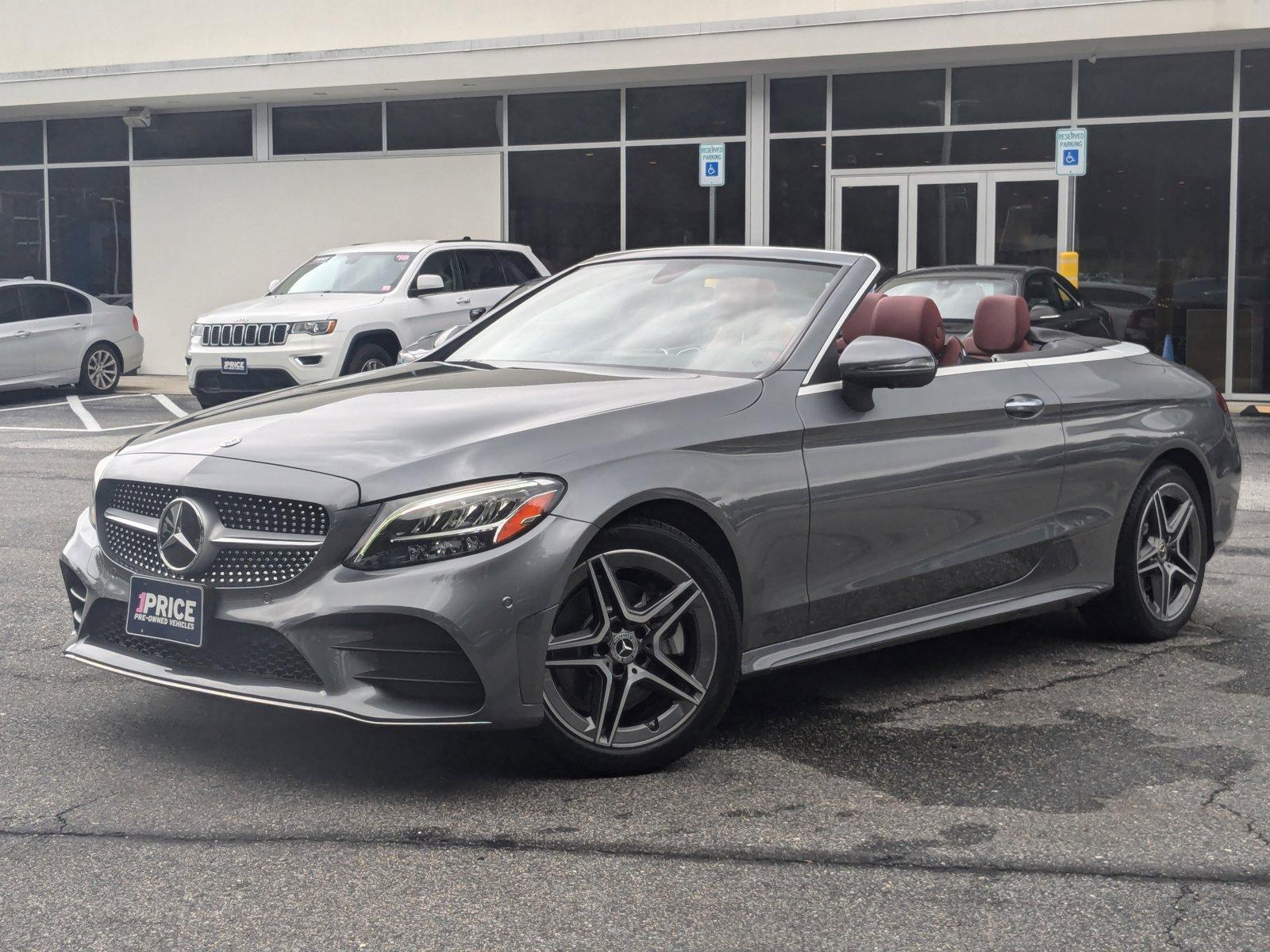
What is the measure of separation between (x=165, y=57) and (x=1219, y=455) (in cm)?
2136

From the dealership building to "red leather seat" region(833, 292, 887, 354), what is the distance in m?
14.0

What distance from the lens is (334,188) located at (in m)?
23.8

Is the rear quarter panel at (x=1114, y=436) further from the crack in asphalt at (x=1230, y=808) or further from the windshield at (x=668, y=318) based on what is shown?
the crack in asphalt at (x=1230, y=808)

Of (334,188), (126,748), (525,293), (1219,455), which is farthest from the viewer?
(334,188)

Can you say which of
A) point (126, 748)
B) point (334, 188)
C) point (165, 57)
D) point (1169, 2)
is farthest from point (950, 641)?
point (165, 57)

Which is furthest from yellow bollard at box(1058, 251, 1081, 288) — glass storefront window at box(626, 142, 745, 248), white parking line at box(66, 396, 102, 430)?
white parking line at box(66, 396, 102, 430)

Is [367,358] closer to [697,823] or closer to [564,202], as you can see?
[564,202]

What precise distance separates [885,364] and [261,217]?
2065 cm

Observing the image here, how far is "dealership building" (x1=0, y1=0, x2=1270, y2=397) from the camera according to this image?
1917 cm

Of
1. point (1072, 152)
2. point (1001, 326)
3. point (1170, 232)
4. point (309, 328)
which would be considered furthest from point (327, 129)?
point (1001, 326)

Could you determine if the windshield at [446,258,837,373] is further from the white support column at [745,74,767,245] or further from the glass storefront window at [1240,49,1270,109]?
the white support column at [745,74,767,245]

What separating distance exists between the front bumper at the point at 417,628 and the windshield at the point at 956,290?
10601 millimetres

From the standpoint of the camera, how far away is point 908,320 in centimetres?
558

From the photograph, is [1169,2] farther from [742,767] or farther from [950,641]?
[742,767]
